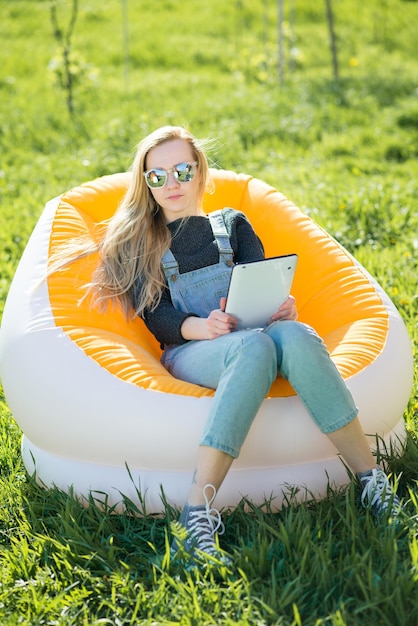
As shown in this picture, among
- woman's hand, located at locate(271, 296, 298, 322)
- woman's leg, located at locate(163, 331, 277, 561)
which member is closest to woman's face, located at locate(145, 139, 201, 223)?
woman's hand, located at locate(271, 296, 298, 322)

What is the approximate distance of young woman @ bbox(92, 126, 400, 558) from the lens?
2.39 metres

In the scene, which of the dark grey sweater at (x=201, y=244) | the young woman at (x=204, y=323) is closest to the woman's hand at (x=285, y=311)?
the young woman at (x=204, y=323)

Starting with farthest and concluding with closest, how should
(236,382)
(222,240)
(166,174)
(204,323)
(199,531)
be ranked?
(222,240) < (166,174) < (204,323) < (236,382) < (199,531)

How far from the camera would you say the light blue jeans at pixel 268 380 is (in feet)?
7.85

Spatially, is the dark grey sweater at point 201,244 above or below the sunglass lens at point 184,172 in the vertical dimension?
below

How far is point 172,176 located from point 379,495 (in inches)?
51.0

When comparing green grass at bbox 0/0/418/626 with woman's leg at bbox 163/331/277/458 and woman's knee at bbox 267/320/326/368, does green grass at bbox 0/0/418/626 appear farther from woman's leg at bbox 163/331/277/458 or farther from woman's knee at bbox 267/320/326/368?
woman's knee at bbox 267/320/326/368

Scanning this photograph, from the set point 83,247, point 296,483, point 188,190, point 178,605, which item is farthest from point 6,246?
point 178,605

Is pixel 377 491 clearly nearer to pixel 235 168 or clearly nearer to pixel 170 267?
pixel 170 267

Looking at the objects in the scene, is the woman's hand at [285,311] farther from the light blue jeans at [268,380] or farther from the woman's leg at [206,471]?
the woman's leg at [206,471]

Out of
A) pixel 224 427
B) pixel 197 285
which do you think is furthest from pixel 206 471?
pixel 197 285

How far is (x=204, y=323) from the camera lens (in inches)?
110

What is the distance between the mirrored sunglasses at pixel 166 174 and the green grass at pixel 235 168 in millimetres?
1064

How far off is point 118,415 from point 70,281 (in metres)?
0.74
